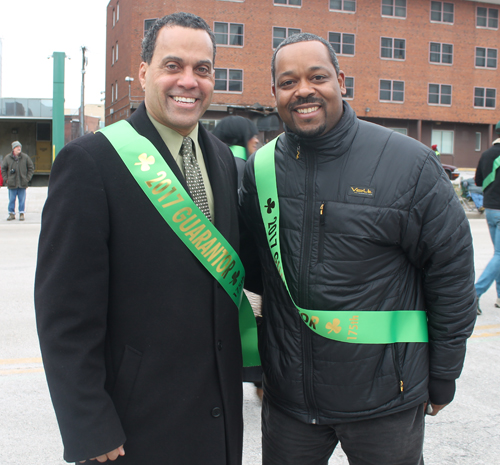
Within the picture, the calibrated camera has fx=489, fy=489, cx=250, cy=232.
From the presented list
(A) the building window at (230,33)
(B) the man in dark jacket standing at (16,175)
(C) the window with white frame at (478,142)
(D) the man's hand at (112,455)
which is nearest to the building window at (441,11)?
(C) the window with white frame at (478,142)

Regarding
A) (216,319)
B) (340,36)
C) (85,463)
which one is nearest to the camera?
(85,463)

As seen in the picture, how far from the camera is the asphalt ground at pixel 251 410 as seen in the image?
2.96 m

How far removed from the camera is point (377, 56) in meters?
35.2

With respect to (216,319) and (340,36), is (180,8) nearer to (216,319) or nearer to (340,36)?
(340,36)

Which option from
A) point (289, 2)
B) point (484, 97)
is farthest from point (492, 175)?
point (484, 97)

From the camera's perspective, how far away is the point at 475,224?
1444 centimetres

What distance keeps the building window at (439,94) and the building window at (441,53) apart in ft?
5.92

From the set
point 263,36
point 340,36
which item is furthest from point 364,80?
point 263,36

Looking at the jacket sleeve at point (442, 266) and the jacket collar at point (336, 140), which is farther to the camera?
the jacket collar at point (336, 140)

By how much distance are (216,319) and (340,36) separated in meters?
36.2

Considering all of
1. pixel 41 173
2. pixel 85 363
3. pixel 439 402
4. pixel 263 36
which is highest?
pixel 263 36

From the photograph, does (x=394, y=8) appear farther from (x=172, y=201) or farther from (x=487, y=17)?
(x=172, y=201)

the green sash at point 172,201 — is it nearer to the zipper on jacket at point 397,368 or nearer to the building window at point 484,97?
the zipper on jacket at point 397,368

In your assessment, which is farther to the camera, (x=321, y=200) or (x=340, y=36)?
(x=340, y=36)
